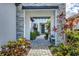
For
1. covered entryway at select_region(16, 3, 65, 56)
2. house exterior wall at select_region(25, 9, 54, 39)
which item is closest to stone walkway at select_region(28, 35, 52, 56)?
covered entryway at select_region(16, 3, 65, 56)

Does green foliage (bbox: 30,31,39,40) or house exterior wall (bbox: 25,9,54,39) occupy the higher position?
house exterior wall (bbox: 25,9,54,39)

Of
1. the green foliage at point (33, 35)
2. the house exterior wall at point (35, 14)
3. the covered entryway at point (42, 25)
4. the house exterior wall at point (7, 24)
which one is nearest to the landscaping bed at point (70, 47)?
the covered entryway at point (42, 25)

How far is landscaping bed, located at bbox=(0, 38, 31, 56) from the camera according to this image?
638 centimetres

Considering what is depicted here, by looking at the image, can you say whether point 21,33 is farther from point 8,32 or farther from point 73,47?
point 73,47

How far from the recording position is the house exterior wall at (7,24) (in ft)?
21.0

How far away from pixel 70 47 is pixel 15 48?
58.7 inches

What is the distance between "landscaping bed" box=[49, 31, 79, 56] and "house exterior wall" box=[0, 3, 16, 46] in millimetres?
1190

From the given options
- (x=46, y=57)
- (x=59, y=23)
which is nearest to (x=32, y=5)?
(x=59, y=23)

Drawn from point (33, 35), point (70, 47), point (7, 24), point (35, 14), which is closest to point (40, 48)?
point (33, 35)

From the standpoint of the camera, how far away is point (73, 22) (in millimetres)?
6273

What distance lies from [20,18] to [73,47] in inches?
64.1

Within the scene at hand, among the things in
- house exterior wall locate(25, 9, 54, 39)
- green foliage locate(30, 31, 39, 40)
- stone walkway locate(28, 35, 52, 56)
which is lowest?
stone walkway locate(28, 35, 52, 56)

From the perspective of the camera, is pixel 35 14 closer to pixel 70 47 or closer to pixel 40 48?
pixel 40 48

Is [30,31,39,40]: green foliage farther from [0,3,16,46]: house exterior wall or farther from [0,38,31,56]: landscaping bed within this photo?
[0,3,16,46]: house exterior wall
